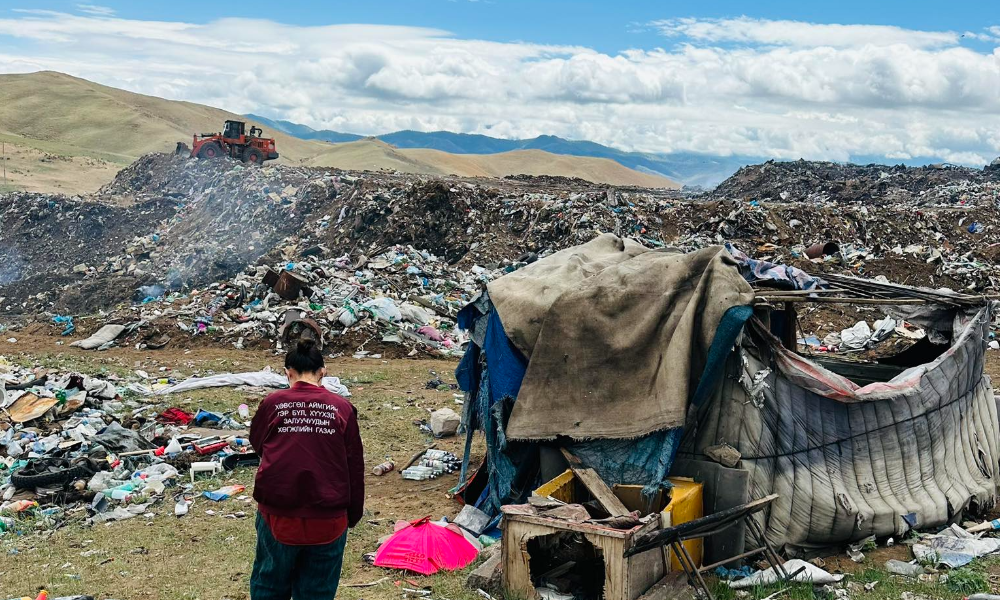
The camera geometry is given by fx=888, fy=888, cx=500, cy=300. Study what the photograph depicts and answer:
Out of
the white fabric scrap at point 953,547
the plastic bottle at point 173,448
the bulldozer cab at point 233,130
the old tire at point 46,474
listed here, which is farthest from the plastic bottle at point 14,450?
the bulldozer cab at point 233,130

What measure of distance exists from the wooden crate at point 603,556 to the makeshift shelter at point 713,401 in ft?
2.53

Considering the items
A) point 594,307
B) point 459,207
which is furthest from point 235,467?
point 459,207

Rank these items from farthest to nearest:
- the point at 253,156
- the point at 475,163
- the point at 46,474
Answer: the point at 475,163 → the point at 253,156 → the point at 46,474

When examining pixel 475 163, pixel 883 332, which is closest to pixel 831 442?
pixel 883 332

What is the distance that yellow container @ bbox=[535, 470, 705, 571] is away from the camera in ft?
15.7

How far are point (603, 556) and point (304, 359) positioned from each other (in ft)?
6.34

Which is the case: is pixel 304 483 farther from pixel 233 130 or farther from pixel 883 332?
pixel 233 130

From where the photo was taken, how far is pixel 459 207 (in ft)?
66.0

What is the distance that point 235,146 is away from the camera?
1152 inches

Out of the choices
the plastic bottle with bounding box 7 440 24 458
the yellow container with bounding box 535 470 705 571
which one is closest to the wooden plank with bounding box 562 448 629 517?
the yellow container with bounding box 535 470 705 571

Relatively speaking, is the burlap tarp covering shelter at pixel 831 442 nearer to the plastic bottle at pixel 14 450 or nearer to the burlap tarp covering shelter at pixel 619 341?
the burlap tarp covering shelter at pixel 619 341

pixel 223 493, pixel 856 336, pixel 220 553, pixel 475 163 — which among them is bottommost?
pixel 223 493

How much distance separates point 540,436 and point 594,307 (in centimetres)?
87

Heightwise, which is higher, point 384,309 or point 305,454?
point 305,454
